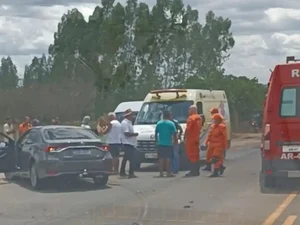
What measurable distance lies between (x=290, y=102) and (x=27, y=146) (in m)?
5.93

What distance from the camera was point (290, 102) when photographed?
51.9 feet

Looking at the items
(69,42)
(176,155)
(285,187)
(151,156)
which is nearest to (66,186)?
(176,155)

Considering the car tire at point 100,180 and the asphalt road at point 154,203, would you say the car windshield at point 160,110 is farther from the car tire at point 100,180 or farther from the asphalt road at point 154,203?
the car tire at point 100,180

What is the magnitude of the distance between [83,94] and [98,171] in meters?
34.5

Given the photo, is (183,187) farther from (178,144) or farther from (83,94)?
(83,94)

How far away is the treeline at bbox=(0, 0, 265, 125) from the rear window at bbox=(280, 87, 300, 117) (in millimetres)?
31659

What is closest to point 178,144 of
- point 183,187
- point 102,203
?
point 183,187

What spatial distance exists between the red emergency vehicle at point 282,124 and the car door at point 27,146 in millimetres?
4965

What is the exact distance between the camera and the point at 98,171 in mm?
16797

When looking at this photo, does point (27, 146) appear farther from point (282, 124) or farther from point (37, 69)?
point (37, 69)

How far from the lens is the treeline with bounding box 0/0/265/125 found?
49.3m

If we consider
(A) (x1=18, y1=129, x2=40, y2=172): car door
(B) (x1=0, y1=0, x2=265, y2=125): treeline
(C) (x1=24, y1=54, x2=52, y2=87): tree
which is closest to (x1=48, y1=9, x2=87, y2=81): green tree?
(B) (x1=0, y1=0, x2=265, y2=125): treeline

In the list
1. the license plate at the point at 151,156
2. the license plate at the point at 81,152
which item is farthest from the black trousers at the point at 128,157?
the license plate at the point at 81,152

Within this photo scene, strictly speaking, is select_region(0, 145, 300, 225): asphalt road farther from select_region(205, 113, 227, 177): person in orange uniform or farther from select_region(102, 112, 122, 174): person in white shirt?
select_region(102, 112, 122, 174): person in white shirt
